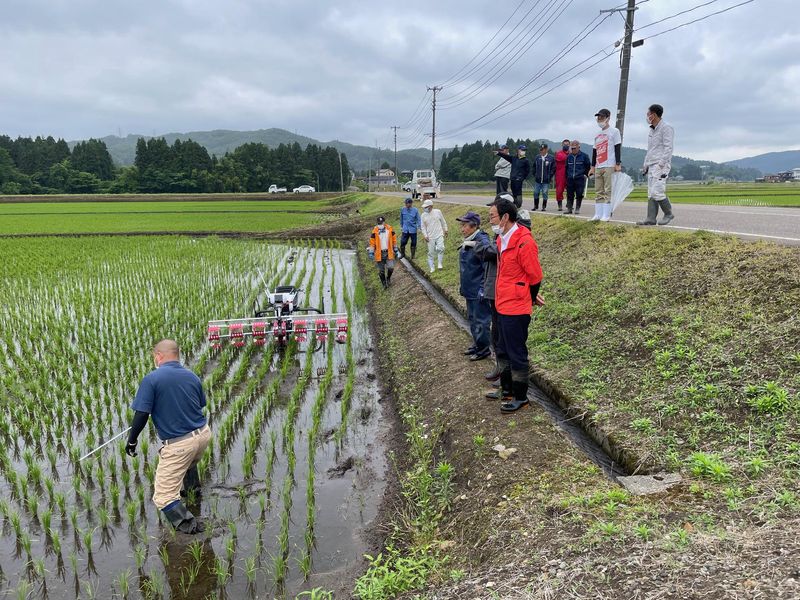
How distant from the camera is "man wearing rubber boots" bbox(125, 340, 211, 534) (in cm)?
375

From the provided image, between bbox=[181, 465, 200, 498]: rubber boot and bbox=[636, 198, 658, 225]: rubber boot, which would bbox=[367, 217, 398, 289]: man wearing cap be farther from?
bbox=[181, 465, 200, 498]: rubber boot

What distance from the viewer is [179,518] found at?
3.80 metres

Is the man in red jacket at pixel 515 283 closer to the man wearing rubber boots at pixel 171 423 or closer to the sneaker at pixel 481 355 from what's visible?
the sneaker at pixel 481 355

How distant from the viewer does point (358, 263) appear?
56.5ft

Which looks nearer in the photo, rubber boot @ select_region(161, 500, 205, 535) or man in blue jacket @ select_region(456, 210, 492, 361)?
rubber boot @ select_region(161, 500, 205, 535)

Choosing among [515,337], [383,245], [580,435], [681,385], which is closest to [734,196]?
[383,245]

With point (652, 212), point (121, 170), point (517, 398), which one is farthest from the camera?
point (121, 170)

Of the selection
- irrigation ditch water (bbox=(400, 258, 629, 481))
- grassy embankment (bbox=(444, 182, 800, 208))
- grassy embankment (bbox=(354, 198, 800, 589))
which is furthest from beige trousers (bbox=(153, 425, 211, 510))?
grassy embankment (bbox=(444, 182, 800, 208))

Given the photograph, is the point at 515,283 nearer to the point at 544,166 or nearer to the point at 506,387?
the point at 506,387

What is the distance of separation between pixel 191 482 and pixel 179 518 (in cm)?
47

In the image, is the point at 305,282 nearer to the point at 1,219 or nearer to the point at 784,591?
the point at 784,591

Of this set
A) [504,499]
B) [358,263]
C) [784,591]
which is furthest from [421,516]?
[358,263]

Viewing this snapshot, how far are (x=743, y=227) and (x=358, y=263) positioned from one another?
1176 centimetres

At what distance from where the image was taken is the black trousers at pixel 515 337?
422cm
